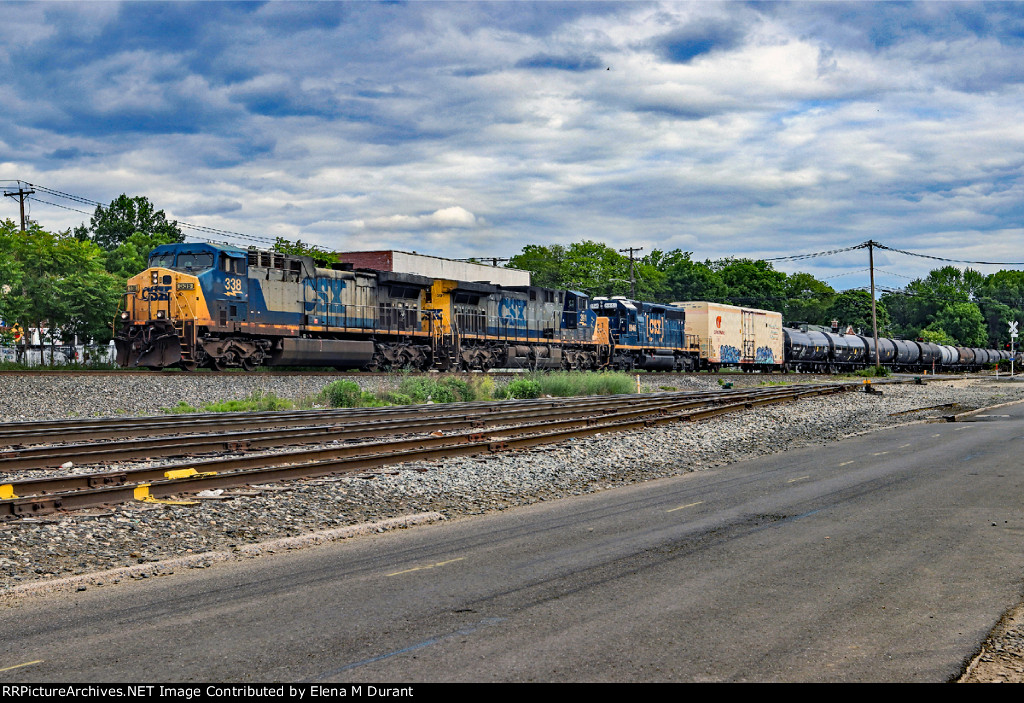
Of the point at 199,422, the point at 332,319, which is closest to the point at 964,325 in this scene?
the point at 332,319

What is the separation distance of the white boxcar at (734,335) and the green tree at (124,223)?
55144mm

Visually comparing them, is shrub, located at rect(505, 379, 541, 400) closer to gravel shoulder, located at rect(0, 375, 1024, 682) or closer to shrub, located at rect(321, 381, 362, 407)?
shrub, located at rect(321, 381, 362, 407)

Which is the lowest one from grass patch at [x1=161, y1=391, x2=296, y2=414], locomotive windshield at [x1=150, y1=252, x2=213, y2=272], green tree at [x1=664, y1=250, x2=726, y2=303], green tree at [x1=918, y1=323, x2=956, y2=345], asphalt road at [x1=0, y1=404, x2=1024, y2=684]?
asphalt road at [x1=0, y1=404, x2=1024, y2=684]

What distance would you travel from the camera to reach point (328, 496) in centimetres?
998

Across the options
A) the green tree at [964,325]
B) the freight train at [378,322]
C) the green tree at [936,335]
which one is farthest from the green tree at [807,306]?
the freight train at [378,322]

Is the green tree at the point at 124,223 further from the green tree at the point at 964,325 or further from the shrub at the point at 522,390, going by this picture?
the green tree at the point at 964,325

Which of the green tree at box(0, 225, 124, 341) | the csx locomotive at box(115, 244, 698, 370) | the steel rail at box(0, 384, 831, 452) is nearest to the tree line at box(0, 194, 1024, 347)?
the green tree at box(0, 225, 124, 341)

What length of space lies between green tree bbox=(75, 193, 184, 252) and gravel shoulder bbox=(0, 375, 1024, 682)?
68303 millimetres

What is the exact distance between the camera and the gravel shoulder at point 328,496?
6.98 m

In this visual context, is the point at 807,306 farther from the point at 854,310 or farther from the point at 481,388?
the point at 481,388

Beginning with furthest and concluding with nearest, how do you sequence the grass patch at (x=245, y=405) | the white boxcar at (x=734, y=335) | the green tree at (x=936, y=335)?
the green tree at (x=936, y=335), the white boxcar at (x=734, y=335), the grass patch at (x=245, y=405)

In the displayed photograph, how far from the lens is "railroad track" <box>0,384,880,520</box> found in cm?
930

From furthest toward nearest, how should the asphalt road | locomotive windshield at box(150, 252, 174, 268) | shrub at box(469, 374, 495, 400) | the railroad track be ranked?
shrub at box(469, 374, 495, 400) < locomotive windshield at box(150, 252, 174, 268) < the railroad track < the asphalt road

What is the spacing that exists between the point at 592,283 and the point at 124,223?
50.7 metres
